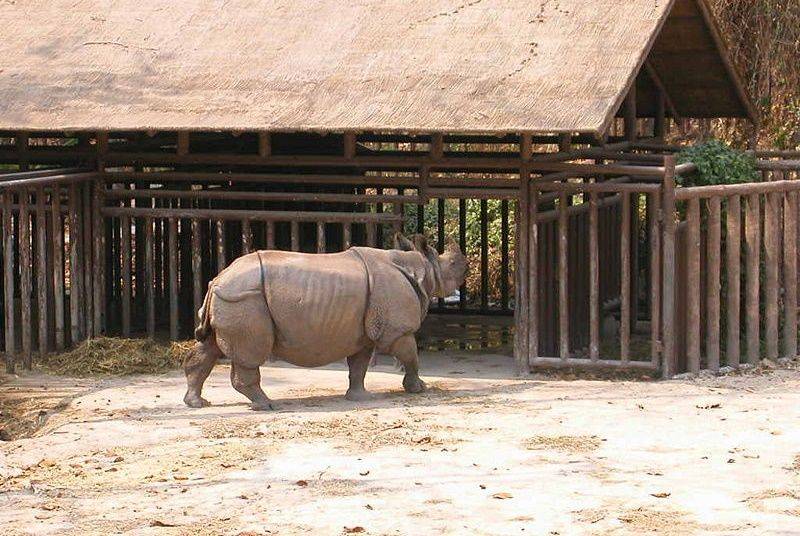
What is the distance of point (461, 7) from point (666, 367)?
415 cm

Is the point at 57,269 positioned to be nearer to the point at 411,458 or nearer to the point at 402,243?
the point at 402,243

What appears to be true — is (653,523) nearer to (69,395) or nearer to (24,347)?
(69,395)

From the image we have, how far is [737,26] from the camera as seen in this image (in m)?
20.0

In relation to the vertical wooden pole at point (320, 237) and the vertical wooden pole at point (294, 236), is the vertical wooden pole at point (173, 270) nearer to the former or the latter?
the vertical wooden pole at point (294, 236)

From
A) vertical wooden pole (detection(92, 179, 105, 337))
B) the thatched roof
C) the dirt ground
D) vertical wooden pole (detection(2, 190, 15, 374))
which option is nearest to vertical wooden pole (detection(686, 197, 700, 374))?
the dirt ground

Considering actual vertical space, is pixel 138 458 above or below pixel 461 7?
below

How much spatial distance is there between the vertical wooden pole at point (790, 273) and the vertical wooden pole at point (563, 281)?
82.3 inches

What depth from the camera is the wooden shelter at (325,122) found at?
42.5ft

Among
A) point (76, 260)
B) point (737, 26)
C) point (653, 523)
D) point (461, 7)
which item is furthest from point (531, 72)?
point (737, 26)

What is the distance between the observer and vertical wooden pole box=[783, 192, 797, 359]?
539 inches

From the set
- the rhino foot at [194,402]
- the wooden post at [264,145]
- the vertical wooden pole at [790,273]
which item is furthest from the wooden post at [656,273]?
the rhino foot at [194,402]

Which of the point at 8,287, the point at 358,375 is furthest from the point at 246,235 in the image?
the point at 358,375

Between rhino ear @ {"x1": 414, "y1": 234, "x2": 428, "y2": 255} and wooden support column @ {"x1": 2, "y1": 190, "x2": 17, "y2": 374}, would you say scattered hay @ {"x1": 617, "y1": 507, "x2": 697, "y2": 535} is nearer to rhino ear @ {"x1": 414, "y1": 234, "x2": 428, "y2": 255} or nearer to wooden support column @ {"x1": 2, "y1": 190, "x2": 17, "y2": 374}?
rhino ear @ {"x1": 414, "y1": 234, "x2": 428, "y2": 255}

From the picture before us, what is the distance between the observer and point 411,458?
32.2 feet
